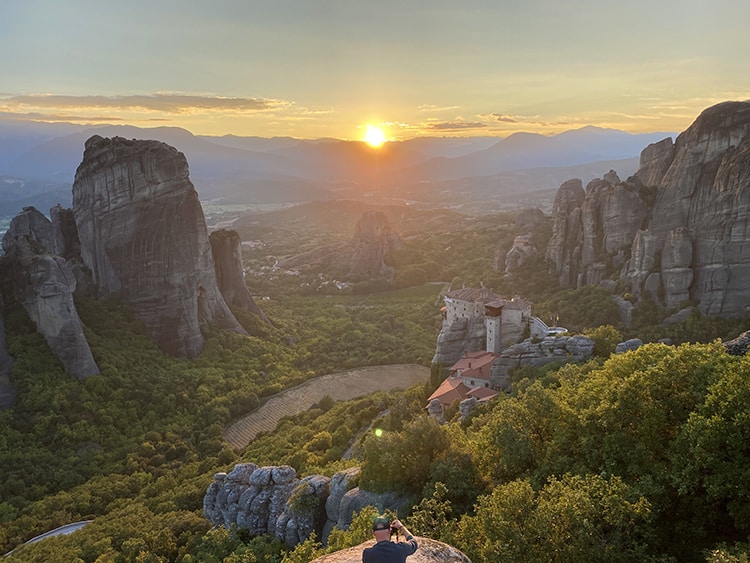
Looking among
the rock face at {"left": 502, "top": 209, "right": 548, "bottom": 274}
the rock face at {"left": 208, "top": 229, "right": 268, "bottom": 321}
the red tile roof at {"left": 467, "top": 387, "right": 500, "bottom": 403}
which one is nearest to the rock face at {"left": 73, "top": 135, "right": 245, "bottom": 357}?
the rock face at {"left": 208, "top": 229, "right": 268, "bottom": 321}

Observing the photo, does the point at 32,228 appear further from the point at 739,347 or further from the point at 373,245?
the point at 373,245

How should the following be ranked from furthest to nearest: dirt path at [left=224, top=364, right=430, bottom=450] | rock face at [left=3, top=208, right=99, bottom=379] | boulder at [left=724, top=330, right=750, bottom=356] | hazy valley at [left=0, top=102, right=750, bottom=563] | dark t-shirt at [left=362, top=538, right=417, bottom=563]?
dirt path at [left=224, top=364, right=430, bottom=450] < rock face at [left=3, top=208, right=99, bottom=379] < boulder at [left=724, top=330, right=750, bottom=356] < hazy valley at [left=0, top=102, right=750, bottom=563] < dark t-shirt at [left=362, top=538, right=417, bottom=563]

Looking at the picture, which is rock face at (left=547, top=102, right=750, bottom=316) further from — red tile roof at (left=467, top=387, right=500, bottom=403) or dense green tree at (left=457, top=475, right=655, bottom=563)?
dense green tree at (left=457, top=475, right=655, bottom=563)

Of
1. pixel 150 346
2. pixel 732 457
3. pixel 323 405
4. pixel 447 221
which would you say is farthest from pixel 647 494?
pixel 447 221

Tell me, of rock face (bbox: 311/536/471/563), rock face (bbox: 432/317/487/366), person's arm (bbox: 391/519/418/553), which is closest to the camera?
person's arm (bbox: 391/519/418/553)

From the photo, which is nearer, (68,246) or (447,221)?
(68,246)

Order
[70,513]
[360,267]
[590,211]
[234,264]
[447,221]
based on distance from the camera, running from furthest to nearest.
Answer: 1. [447,221]
2. [360,267]
3. [234,264]
4. [590,211]
5. [70,513]

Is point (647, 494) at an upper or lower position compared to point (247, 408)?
upper

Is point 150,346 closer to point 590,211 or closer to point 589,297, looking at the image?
point 589,297
